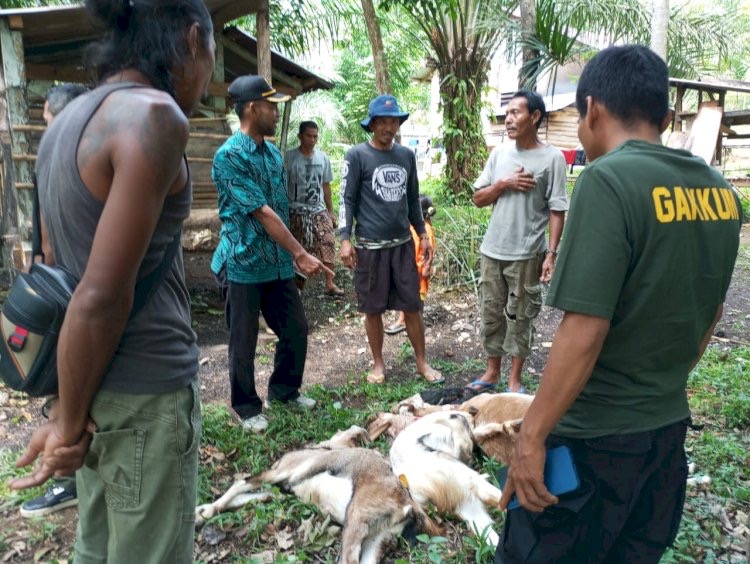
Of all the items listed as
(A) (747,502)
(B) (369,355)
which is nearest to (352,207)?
(B) (369,355)

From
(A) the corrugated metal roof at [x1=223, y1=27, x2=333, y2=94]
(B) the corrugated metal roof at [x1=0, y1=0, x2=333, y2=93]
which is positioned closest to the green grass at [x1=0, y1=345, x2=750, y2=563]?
(B) the corrugated metal roof at [x1=0, y1=0, x2=333, y2=93]

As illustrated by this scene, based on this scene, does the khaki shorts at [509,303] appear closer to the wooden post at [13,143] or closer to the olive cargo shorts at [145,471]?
the olive cargo shorts at [145,471]

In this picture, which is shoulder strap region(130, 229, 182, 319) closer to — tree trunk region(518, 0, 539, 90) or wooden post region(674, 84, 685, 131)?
wooden post region(674, 84, 685, 131)

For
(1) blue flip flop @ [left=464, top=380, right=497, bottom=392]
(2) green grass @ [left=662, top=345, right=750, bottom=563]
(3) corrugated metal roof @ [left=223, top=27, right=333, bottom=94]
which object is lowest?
(1) blue flip flop @ [left=464, top=380, right=497, bottom=392]

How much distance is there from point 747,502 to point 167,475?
284cm

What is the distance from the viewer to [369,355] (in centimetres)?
555

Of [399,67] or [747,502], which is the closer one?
[747,502]

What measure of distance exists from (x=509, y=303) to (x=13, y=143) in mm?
4633

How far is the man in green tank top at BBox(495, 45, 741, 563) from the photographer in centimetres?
146

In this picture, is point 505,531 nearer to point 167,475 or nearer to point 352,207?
point 167,475

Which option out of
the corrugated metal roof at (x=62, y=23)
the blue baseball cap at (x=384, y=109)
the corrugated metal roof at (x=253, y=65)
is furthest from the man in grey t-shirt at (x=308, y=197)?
the blue baseball cap at (x=384, y=109)

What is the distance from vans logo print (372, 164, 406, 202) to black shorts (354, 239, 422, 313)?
381mm

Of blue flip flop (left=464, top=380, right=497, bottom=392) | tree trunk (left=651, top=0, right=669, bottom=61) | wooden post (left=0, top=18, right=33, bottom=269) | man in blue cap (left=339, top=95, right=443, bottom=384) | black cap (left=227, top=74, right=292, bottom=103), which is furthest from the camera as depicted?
tree trunk (left=651, top=0, right=669, bottom=61)

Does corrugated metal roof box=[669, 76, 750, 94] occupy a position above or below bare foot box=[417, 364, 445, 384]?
above
